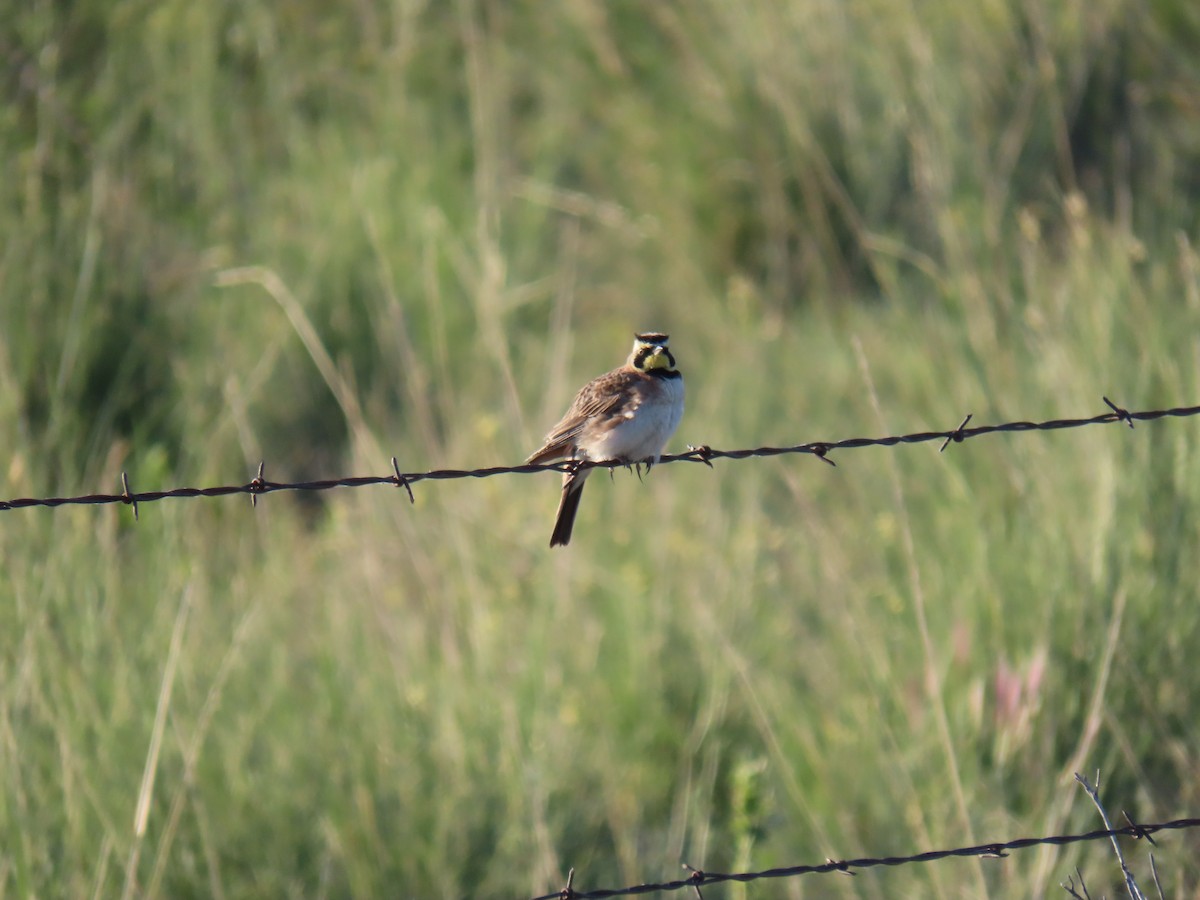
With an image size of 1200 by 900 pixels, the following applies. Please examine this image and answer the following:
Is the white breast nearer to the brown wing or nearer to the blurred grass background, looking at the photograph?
the brown wing

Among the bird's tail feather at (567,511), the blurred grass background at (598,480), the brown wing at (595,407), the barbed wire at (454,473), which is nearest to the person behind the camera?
the barbed wire at (454,473)

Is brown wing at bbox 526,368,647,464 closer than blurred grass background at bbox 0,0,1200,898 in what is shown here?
No

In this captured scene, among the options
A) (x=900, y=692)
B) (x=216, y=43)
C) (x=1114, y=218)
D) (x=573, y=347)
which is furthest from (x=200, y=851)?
(x=216, y=43)

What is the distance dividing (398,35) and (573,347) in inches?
113

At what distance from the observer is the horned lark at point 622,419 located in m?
5.02

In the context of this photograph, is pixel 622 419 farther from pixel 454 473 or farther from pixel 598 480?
pixel 598 480

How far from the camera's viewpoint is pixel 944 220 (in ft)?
21.5

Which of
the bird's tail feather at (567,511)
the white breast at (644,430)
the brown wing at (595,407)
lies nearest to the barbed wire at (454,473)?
the white breast at (644,430)

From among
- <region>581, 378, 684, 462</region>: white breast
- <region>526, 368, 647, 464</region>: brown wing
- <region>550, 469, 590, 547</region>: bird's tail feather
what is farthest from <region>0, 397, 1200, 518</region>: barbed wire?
<region>550, 469, 590, 547</region>: bird's tail feather

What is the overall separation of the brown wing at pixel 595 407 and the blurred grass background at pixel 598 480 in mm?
890

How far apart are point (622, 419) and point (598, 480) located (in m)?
2.63

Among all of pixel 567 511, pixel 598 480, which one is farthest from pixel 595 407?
pixel 598 480

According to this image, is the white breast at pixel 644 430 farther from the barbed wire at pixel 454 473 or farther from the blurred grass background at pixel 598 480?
the blurred grass background at pixel 598 480

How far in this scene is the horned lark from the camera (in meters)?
5.02
